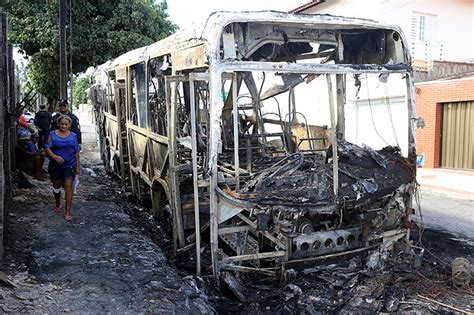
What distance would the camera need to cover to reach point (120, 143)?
873 centimetres

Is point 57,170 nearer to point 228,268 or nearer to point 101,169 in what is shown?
point 228,268

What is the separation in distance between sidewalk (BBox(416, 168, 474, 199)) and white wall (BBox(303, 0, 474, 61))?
5.87m

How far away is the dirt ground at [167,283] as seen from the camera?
386 centimetres

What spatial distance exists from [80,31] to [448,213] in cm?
1347

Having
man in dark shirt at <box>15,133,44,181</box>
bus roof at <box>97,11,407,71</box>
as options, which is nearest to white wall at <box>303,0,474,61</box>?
man in dark shirt at <box>15,133,44,181</box>

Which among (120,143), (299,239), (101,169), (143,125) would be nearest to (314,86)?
(101,169)

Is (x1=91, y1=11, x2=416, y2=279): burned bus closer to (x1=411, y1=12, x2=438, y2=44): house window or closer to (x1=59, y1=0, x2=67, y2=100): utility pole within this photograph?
(x1=59, y1=0, x2=67, y2=100): utility pole

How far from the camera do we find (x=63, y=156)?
6.27 meters

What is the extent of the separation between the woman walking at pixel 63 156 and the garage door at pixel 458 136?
11484 mm

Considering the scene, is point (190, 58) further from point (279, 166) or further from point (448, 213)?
point (448, 213)

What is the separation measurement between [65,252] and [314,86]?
42.1 feet

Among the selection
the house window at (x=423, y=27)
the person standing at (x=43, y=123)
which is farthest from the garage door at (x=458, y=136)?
the person standing at (x=43, y=123)

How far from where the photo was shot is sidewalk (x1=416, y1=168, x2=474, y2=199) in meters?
10.8

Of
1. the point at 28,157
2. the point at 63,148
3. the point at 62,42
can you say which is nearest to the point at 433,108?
the point at 62,42
